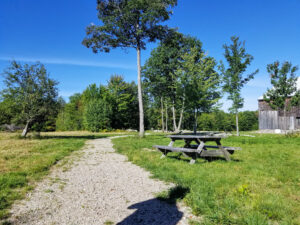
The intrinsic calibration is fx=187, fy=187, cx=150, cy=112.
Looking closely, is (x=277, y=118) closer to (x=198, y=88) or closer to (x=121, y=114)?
(x=198, y=88)

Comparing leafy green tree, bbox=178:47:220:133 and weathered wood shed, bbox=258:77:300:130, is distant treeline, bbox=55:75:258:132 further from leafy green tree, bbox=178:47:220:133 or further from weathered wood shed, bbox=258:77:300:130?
leafy green tree, bbox=178:47:220:133

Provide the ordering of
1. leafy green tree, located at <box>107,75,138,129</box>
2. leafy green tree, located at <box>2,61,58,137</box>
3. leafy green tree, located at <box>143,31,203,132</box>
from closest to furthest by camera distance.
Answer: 1. leafy green tree, located at <box>2,61,58,137</box>
2. leafy green tree, located at <box>143,31,203,132</box>
3. leafy green tree, located at <box>107,75,138,129</box>

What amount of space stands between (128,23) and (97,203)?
1674 cm

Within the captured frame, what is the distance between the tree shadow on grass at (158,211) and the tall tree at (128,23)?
526 inches

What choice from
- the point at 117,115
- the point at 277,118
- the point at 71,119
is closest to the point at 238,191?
the point at 277,118

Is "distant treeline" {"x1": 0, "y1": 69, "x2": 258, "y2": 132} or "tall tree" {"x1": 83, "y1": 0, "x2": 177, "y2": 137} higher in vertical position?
"tall tree" {"x1": 83, "y1": 0, "x2": 177, "y2": 137}

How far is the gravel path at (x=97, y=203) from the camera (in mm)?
2842

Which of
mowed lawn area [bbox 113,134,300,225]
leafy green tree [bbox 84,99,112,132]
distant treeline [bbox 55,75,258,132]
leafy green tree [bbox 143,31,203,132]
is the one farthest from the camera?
distant treeline [bbox 55,75,258,132]

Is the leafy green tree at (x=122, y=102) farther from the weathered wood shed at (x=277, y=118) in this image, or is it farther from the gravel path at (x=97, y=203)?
the gravel path at (x=97, y=203)

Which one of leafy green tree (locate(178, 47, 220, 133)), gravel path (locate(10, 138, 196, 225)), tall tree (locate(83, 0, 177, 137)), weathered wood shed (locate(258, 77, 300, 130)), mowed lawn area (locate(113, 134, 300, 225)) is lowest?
gravel path (locate(10, 138, 196, 225))

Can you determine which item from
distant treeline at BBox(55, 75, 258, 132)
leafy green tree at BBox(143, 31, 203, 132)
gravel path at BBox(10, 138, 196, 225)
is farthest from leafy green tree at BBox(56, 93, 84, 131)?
gravel path at BBox(10, 138, 196, 225)

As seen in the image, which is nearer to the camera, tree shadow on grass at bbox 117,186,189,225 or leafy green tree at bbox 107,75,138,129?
tree shadow on grass at bbox 117,186,189,225

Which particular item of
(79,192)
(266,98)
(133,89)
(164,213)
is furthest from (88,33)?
(133,89)

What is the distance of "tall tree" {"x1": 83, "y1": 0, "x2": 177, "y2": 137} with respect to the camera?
1579 cm
